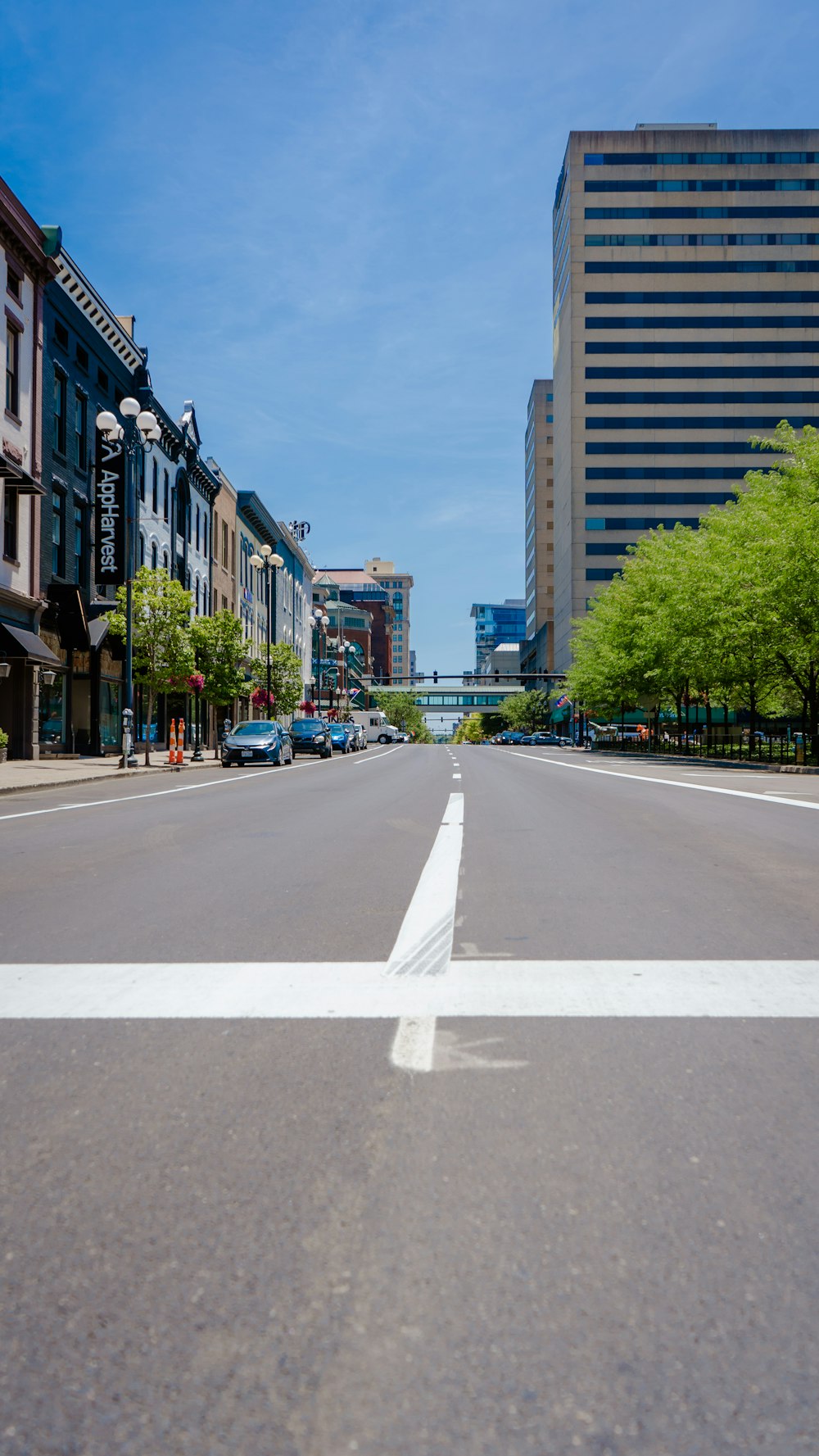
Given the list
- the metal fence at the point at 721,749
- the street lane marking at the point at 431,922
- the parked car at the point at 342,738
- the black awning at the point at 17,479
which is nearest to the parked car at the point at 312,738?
the parked car at the point at 342,738

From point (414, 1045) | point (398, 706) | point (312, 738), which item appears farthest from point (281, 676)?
point (398, 706)

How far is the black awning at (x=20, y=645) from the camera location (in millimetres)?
28281

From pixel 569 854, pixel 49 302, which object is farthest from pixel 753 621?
pixel 569 854

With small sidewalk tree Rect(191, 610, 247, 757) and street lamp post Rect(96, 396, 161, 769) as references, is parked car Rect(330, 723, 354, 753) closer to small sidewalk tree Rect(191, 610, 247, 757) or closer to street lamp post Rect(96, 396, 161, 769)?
small sidewalk tree Rect(191, 610, 247, 757)

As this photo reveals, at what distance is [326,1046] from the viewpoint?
12.0 ft

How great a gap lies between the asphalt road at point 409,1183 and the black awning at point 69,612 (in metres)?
28.4

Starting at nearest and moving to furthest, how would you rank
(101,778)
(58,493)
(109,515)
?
1. (101,778)
2. (58,493)
3. (109,515)

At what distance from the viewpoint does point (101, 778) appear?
2347cm

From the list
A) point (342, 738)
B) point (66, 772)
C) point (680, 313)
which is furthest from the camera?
point (680, 313)

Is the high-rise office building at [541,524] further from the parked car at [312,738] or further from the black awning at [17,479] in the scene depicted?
the black awning at [17,479]

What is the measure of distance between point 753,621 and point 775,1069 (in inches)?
1310

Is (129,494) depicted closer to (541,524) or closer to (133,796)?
(133,796)

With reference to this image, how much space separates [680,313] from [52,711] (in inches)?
3581

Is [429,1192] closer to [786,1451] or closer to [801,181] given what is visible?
[786,1451]
